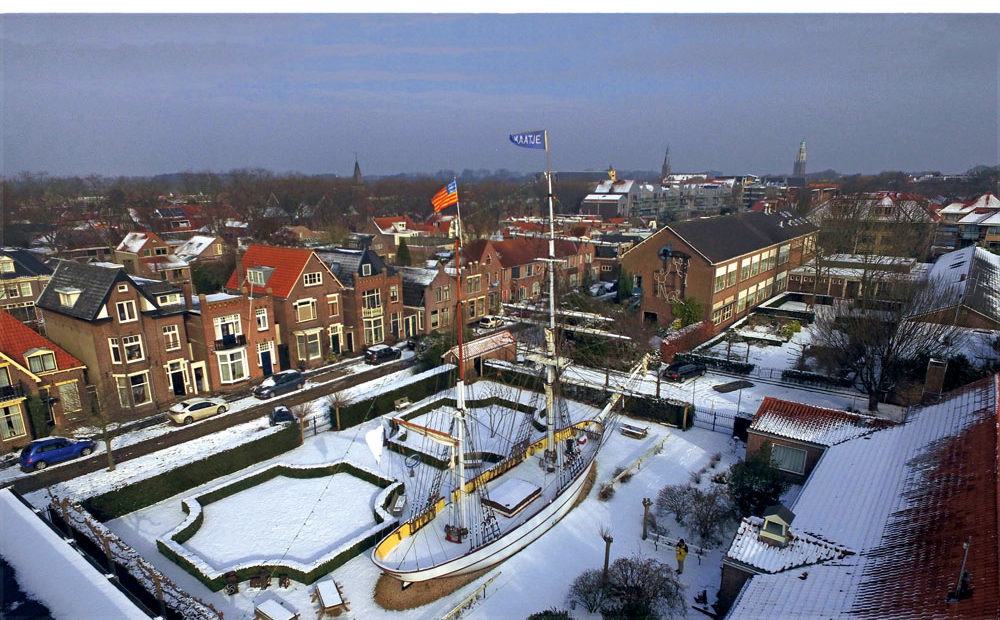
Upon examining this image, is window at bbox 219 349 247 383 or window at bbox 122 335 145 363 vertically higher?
window at bbox 122 335 145 363

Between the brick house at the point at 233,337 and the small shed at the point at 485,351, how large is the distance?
32.4 ft

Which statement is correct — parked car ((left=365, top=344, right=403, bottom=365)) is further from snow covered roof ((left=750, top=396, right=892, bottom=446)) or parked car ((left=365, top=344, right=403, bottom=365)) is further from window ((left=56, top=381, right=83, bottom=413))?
snow covered roof ((left=750, top=396, right=892, bottom=446))

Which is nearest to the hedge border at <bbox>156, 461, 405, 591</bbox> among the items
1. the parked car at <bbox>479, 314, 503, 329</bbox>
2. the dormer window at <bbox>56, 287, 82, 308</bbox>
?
the dormer window at <bbox>56, 287, 82, 308</bbox>

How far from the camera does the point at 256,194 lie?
318ft

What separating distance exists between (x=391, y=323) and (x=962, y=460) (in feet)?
Result: 96.2

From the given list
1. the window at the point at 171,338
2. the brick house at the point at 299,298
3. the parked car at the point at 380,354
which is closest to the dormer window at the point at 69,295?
the window at the point at 171,338

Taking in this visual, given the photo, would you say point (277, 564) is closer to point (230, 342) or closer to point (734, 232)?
point (230, 342)

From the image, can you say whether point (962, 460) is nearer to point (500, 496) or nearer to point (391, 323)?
point (500, 496)

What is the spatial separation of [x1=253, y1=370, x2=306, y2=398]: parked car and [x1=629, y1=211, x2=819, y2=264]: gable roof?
81.2ft

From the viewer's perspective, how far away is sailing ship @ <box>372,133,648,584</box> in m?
14.9

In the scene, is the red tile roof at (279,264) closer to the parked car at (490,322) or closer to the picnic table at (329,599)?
the parked car at (490,322)

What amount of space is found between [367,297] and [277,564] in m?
20.3

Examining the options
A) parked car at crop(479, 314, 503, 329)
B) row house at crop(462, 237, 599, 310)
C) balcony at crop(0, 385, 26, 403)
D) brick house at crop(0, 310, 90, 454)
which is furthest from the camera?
row house at crop(462, 237, 599, 310)

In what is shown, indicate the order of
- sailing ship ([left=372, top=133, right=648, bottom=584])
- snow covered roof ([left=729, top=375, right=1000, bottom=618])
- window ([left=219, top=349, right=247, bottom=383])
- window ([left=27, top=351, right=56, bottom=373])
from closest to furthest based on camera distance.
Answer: snow covered roof ([left=729, top=375, right=1000, bottom=618]), sailing ship ([left=372, top=133, right=648, bottom=584]), window ([left=27, top=351, right=56, bottom=373]), window ([left=219, top=349, right=247, bottom=383])
